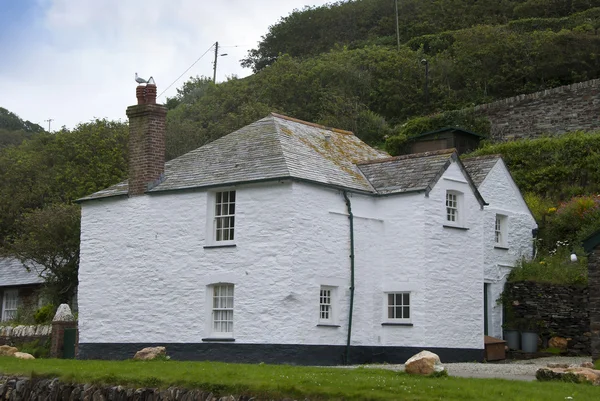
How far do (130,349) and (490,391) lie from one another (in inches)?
564

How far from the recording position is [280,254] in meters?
23.1

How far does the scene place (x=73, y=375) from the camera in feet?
61.8

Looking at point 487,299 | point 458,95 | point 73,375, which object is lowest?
point 73,375

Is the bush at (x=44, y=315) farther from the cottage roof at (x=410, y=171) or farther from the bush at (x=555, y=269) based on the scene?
the bush at (x=555, y=269)

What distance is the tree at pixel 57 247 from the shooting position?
111 feet

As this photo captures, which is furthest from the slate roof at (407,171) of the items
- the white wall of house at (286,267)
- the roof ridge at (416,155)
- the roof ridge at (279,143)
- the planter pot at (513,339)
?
the planter pot at (513,339)

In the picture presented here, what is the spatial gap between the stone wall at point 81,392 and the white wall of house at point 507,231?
48.6ft

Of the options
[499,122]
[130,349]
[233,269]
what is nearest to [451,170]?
[233,269]

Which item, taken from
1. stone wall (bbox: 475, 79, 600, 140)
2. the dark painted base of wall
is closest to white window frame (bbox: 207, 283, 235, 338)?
the dark painted base of wall

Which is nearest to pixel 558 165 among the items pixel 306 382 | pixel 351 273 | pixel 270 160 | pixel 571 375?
pixel 351 273

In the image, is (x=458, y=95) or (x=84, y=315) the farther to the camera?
(x=458, y=95)

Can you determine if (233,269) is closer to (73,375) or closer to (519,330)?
(73,375)

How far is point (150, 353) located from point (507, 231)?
13.9 meters

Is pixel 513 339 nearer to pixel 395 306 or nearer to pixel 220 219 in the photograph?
pixel 395 306
